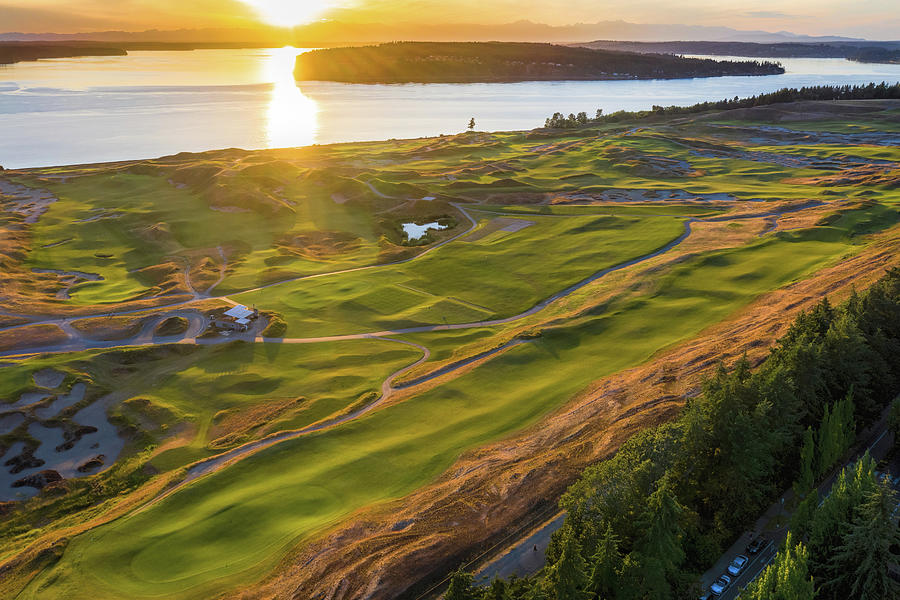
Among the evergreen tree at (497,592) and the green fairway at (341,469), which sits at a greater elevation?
the evergreen tree at (497,592)

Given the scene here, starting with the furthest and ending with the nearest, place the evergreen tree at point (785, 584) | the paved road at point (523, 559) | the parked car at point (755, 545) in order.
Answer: the parked car at point (755, 545) < the paved road at point (523, 559) < the evergreen tree at point (785, 584)

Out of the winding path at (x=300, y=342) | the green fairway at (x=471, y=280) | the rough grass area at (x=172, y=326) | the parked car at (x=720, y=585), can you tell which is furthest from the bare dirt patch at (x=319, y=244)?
the parked car at (x=720, y=585)

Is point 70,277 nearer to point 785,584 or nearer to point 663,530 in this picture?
point 663,530

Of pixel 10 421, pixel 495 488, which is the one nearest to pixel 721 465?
pixel 495 488

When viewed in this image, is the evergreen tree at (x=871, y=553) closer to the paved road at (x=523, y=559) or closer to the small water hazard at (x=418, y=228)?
the paved road at (x=523, y=559)

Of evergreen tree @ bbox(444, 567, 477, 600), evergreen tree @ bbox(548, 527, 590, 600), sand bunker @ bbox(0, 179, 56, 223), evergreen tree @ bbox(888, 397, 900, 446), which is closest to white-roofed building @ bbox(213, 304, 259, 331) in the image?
evergreen tree @ bbox(444, 567, 477, 600)
